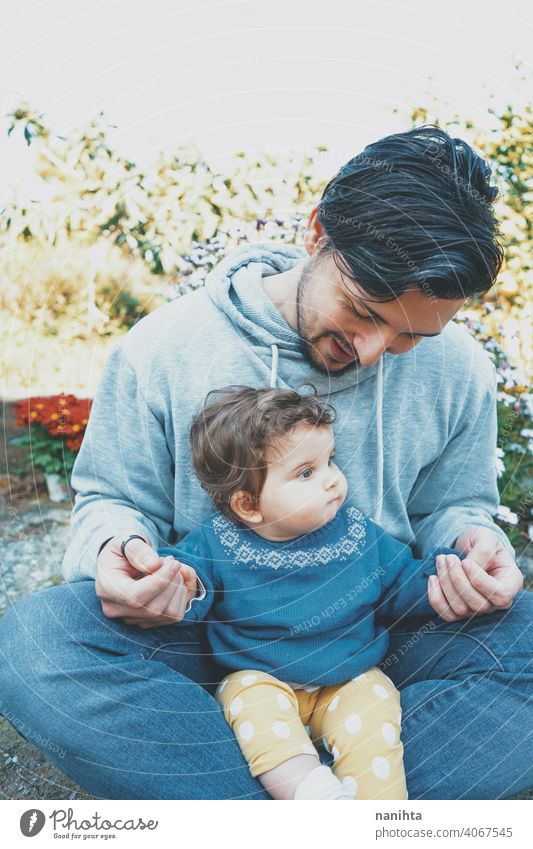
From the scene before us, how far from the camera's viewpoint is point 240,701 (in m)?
1.11

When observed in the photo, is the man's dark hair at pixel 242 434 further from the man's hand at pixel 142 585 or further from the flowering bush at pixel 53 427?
the flowering bush at pixel 53 427

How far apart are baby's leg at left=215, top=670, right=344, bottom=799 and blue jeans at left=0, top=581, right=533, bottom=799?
0.07 ft

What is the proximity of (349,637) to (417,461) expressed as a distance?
14.3 inches

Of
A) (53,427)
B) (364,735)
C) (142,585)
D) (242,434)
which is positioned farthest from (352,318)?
(53,427)

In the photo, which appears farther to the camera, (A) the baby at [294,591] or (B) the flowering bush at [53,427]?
(B) the flowering bush at [53,427]

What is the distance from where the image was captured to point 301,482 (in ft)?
3.68

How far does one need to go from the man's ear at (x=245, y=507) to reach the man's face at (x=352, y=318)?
27 cm

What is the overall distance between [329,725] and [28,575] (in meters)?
1.03

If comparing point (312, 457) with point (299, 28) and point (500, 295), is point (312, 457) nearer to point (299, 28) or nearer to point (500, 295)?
point (299, 28)

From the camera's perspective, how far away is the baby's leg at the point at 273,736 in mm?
1031

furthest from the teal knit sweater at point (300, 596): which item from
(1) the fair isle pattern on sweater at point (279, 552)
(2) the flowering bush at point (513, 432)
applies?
(2) the flowering bush at point (513, 432)

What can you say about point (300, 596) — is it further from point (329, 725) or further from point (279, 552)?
point (329, 725)
